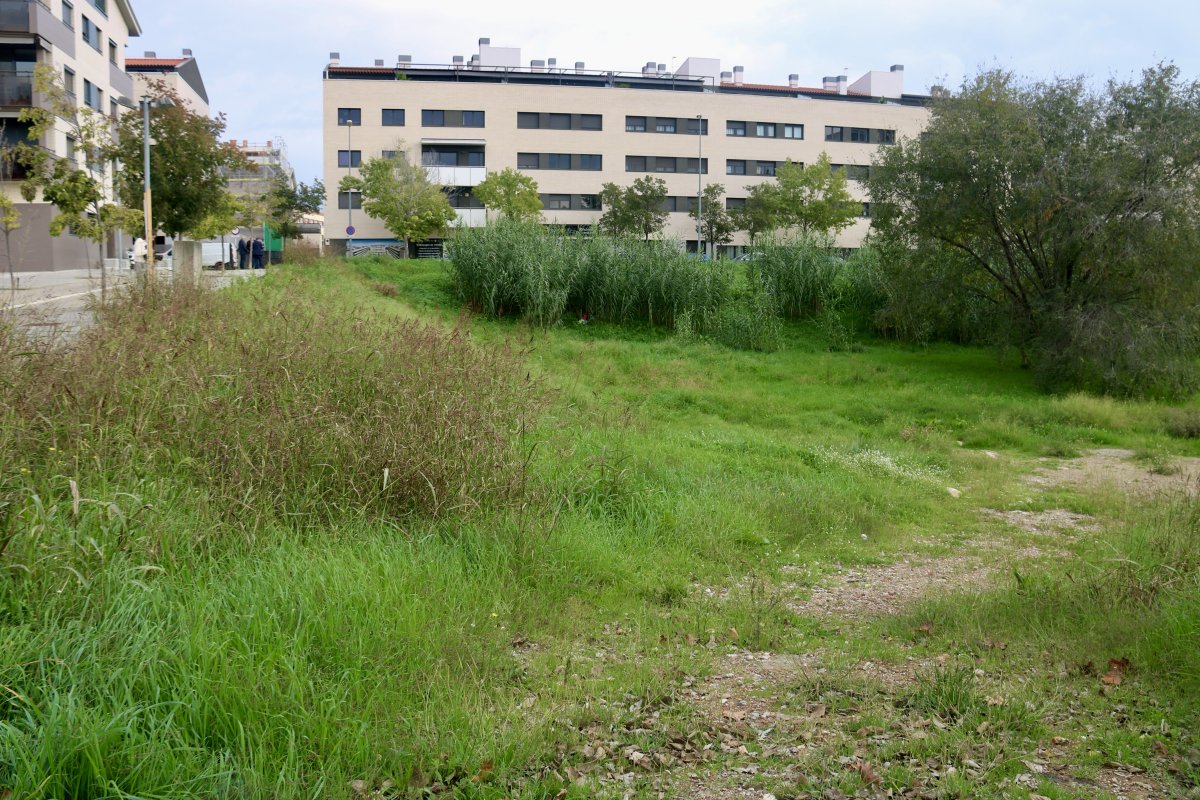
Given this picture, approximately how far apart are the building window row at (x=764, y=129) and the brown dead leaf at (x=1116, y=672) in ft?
216

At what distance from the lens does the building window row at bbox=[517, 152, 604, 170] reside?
2509 inches

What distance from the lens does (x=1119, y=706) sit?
4812 millimetres

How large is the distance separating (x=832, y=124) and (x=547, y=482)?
67.8 metres

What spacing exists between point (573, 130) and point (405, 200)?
1711 cm

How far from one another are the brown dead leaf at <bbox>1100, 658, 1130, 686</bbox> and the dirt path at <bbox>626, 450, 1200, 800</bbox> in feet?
1.58

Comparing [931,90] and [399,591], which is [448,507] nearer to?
[399,591]

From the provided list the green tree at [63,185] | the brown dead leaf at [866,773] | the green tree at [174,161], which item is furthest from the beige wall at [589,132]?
the brown dead leaf at [866,773]

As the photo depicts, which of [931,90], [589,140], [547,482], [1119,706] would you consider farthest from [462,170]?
[1119,706]

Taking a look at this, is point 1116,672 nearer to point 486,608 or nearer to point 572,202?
point 486,608

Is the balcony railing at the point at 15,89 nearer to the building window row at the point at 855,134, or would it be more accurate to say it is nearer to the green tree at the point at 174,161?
the green tree at the point at 174,161

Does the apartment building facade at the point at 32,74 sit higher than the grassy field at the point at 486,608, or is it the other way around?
the apartment building facade at the point at 32,74

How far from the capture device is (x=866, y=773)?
4125 mm

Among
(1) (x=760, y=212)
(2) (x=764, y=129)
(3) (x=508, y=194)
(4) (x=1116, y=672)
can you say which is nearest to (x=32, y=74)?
(3) (x=508, y=194)

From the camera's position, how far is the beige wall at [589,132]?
6116 cm
